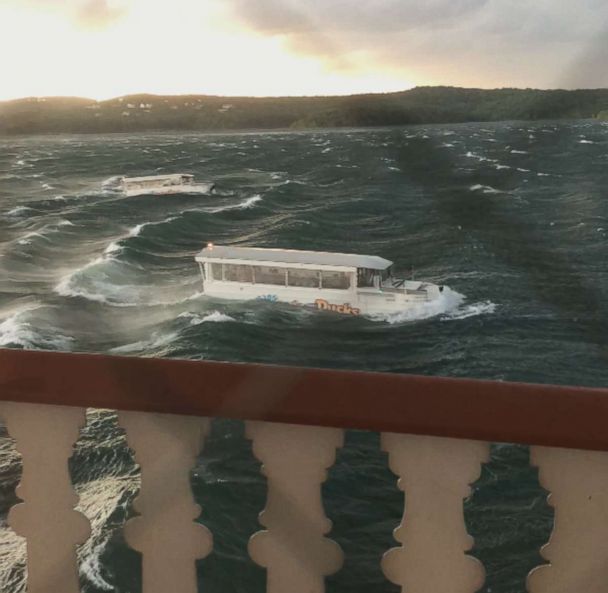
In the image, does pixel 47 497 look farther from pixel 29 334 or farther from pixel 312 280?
pixel 29 334

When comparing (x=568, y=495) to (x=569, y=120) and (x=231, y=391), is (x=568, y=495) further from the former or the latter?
(x=569, y=120)

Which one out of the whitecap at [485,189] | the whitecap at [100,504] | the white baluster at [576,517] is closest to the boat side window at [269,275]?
the whitecap at [100,504]

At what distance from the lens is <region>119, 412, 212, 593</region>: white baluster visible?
1.88ft

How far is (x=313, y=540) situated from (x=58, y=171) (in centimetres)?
2012

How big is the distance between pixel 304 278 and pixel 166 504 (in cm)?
1077

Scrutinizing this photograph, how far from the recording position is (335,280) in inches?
446

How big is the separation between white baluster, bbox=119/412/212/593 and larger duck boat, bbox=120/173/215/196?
694 inches

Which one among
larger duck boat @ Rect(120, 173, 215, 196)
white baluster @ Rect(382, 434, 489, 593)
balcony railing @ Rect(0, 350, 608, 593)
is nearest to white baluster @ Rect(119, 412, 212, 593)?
balcony railing @ Rect(0, 350, 608, 593)

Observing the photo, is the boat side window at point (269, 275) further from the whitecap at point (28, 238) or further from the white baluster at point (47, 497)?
the white baluster at point (47, 497)

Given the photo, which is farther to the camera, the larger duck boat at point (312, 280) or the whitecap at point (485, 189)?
the larger duck boat at point (312, 280)

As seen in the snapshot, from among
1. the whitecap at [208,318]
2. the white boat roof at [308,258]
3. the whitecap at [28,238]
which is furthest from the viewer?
the whitecap at [28,238]

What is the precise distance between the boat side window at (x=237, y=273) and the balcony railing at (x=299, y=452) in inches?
430

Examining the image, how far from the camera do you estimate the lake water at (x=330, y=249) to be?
136cm

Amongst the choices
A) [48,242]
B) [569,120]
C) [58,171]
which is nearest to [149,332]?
[48,242]
